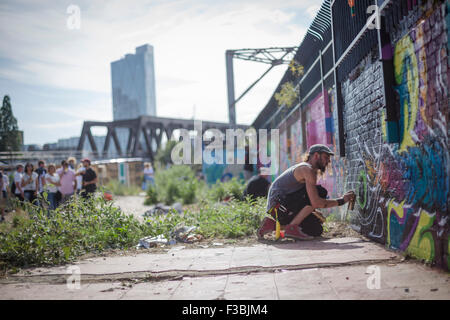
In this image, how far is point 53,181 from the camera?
8828 millimetres

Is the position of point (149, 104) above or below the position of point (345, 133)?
above

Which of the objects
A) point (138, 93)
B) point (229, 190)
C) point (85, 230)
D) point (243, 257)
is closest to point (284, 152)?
point (229, 190)

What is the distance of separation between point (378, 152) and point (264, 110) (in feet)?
35.2

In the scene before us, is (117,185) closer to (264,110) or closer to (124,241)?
(264,110)

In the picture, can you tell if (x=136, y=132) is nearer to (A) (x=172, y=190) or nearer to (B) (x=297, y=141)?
(A) (x=172, y=190)

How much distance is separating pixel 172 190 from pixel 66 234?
327 inches

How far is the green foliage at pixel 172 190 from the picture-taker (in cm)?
1266

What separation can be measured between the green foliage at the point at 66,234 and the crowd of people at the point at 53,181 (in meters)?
2.81

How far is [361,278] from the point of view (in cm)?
282

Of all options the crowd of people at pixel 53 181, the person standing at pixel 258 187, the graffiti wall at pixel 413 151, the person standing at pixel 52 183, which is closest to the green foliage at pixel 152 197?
the crowd of people at pixel 53 181

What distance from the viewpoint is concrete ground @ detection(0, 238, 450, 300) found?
2.59m

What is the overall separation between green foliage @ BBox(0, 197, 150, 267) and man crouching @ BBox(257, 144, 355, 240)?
1.91m
